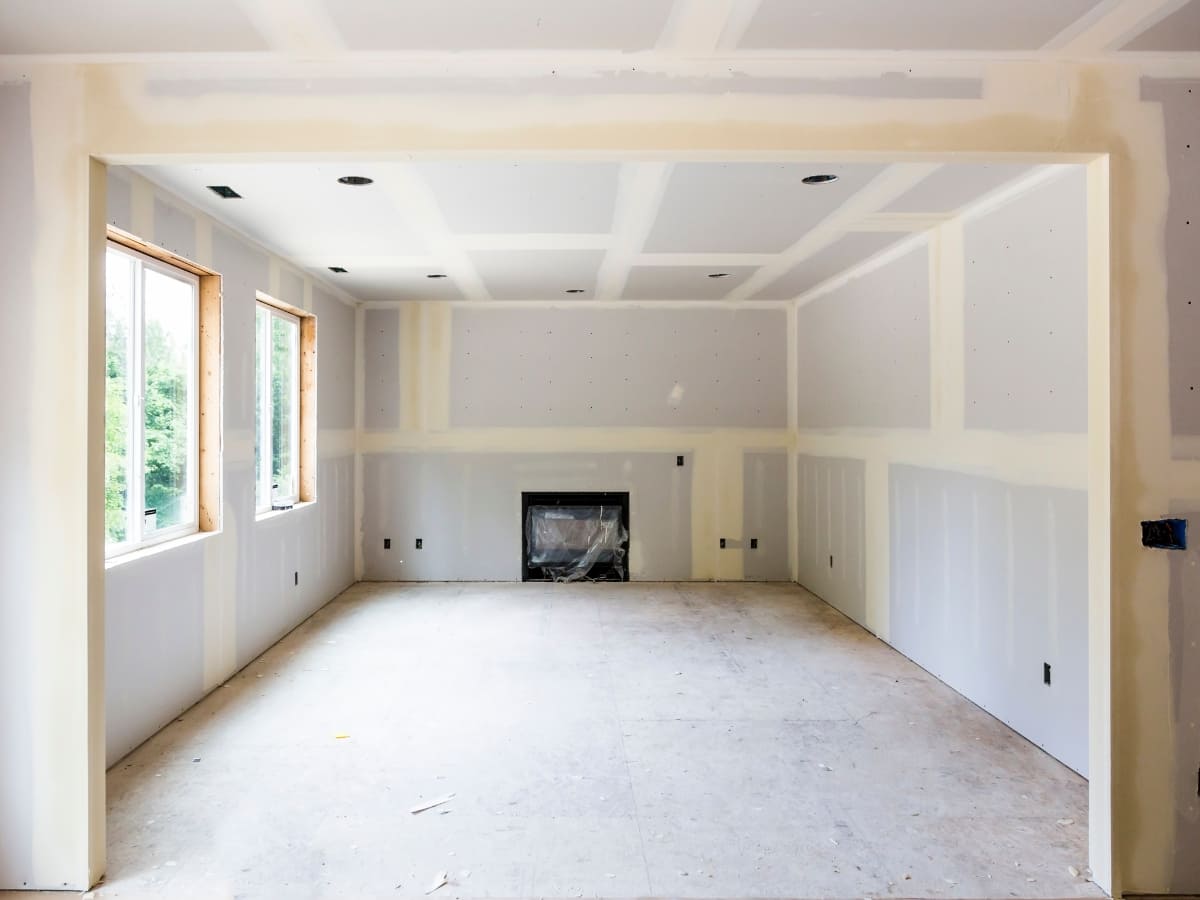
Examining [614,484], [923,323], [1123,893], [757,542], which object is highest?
[923,323]

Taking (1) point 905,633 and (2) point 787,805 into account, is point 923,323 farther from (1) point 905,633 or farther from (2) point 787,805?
(2) point 787,805

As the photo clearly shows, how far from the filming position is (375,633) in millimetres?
4941

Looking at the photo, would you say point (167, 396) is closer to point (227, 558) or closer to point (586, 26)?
point (227, 558)

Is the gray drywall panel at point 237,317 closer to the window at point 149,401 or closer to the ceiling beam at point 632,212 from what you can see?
the window at point 149,401

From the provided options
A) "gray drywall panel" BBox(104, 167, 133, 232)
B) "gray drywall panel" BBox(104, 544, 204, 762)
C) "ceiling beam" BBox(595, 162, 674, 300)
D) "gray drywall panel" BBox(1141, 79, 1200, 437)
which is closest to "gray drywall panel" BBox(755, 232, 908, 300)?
"ceiling beam" BBox(595, 162, 674, 300)

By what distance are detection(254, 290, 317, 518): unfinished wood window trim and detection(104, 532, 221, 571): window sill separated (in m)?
1.66

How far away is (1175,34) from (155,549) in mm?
4219

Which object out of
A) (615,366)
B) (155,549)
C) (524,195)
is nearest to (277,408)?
(155,549)

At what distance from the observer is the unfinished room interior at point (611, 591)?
2119 millimetres

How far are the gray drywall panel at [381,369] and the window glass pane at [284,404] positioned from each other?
1.06 m

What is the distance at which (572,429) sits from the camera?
6.62 meters

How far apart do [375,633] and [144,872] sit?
270 centimetres

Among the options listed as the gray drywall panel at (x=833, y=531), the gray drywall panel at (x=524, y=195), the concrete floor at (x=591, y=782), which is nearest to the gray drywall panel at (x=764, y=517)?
the gray drywall panel at (x=833, y=531)

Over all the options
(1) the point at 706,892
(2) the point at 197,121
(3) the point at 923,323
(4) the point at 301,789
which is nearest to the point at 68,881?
(4) the point at 301,789
